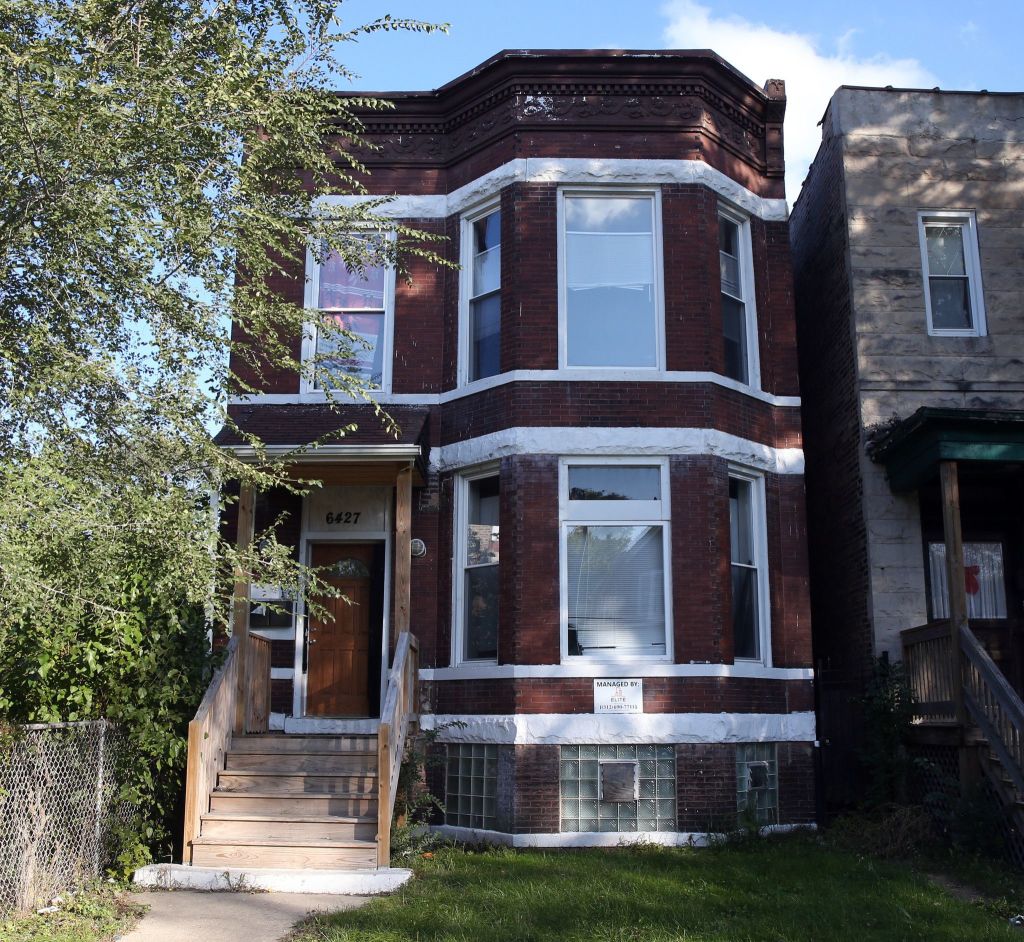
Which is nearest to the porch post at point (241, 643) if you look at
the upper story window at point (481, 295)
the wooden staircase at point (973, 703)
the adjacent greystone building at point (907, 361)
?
the upper story window at point (481, 295)

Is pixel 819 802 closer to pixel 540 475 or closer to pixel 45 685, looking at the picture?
pixel 540 475

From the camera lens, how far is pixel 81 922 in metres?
7.10

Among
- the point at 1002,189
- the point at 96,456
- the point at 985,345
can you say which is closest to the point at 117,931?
the point at 96,456

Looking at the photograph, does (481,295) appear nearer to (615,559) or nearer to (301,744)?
(615,559)

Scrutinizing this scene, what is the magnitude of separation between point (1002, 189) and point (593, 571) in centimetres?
670

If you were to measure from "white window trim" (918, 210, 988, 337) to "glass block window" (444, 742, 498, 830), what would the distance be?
6799 millimetres

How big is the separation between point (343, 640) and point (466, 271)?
4355 millimetres

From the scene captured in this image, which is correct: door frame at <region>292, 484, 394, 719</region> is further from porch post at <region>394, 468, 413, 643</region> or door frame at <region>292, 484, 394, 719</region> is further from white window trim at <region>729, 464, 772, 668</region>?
white window trim at <region>729, 464, 772, 668</region>

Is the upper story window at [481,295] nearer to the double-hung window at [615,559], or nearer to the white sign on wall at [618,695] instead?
the double-hung window at [615,559]

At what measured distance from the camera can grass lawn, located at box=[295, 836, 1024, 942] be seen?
6.93 m

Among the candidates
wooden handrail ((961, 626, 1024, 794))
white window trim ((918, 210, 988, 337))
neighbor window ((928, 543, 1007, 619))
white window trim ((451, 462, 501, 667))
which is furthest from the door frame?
white window trim ((918, 210, 988, 337))

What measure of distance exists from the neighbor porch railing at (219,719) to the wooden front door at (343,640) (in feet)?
2.10

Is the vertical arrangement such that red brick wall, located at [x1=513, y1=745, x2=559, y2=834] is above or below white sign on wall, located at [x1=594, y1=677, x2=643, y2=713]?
below

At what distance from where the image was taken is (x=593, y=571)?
1120 cm
